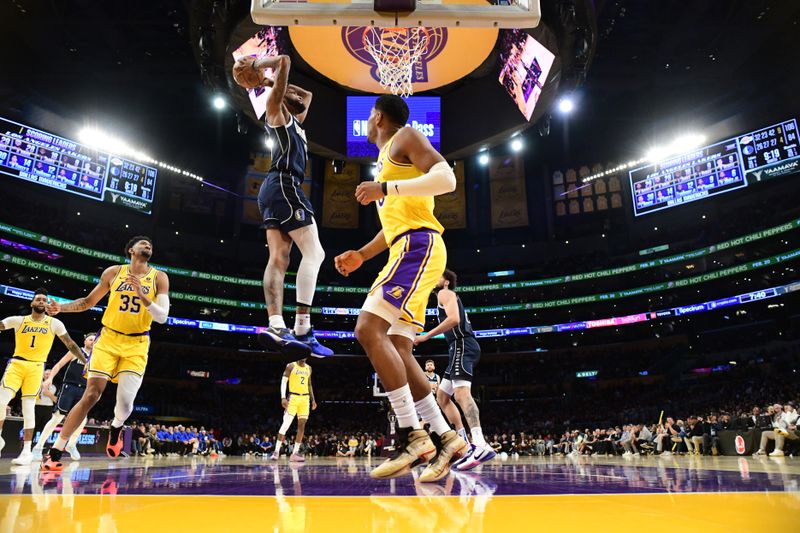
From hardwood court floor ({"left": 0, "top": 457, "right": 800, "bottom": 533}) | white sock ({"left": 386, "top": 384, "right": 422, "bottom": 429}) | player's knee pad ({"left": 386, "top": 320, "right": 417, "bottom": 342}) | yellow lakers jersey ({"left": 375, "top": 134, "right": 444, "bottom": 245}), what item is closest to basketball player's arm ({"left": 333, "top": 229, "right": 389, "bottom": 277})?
yellow lakers jersey ({"left": 375, "top": 134, "right": 444, "bottom": 245})

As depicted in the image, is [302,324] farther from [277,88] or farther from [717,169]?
[717,169]

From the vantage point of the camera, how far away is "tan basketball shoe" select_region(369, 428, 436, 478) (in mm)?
3203

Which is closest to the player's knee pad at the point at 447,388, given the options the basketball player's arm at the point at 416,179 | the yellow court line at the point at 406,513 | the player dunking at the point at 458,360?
the player dunking at the point at 458,360

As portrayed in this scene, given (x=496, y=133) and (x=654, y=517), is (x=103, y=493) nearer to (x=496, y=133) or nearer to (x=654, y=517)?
(x=654, y=517)

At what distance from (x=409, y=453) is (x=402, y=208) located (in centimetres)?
164

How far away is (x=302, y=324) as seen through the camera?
473 cm

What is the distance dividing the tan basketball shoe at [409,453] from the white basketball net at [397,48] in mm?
12629

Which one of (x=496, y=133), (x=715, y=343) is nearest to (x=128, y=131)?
(x=496, y=133)

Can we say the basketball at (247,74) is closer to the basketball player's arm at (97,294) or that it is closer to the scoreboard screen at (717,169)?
the basketball player's arm at (97,294)

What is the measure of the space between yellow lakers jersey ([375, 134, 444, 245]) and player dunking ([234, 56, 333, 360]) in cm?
92

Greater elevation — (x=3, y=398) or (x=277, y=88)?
(x=277, y=88)

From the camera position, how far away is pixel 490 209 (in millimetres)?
36531

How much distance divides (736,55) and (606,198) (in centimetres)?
1117

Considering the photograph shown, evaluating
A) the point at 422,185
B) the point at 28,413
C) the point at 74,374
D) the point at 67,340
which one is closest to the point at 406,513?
the point at 422,185
